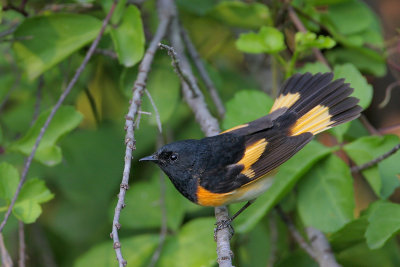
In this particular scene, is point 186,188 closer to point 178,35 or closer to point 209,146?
point 209,146

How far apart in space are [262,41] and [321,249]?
46.2 inches

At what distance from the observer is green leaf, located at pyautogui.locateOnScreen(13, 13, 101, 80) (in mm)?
2834

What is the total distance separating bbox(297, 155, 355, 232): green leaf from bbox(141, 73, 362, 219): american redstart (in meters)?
0.20

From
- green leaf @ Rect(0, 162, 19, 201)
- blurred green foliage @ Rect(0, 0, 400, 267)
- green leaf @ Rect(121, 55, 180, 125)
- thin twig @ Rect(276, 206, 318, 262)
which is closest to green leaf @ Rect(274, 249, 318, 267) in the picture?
blurred green foliage @ Rect(0, 0, 400, 267)

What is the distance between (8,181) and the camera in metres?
2.39

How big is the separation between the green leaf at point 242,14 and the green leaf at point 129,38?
689 millimetres

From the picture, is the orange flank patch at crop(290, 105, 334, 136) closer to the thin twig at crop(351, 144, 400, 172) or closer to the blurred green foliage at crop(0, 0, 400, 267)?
the blurred green foliage at crop(0, 0, 400, 267)

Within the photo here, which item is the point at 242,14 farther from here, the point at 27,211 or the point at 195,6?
the point at 27,211

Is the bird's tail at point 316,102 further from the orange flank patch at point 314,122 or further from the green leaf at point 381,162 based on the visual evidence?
the green leaf at point 381,162

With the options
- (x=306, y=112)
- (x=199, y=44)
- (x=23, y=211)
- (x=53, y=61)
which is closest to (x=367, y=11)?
(x=306, y=112)

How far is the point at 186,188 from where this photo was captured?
263 centimetres

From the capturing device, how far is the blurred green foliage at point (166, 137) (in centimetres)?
258

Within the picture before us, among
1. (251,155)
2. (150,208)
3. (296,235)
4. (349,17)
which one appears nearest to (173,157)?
(251,155)

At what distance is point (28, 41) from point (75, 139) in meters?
0.88
